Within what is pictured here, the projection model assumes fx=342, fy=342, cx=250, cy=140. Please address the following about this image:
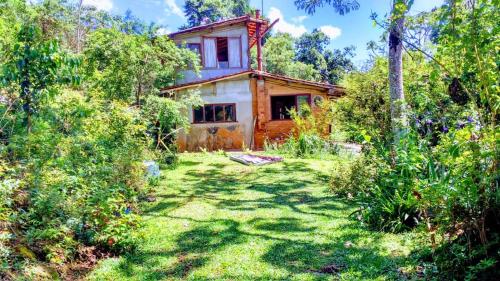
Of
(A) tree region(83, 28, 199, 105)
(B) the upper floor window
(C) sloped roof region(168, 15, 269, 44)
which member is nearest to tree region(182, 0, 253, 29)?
(B) the upper floor window

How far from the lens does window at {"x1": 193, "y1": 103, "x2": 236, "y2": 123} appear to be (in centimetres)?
1504

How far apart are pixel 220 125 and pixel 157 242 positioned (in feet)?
35.0

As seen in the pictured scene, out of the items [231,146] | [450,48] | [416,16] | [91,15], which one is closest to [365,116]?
[416,16]

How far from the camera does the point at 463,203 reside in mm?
2762

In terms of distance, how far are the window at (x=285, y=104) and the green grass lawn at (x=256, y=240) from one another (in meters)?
8.38

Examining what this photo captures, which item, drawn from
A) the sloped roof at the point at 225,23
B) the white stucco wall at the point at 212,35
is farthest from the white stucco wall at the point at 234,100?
the sloped roof at the point at 225,23

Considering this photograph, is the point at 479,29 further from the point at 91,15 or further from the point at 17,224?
the point at 91,15

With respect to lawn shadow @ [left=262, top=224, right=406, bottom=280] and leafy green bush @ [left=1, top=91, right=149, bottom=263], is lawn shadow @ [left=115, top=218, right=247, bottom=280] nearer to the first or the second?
leafy green bush @ [left=1, top=91, right=149, bottom=263]

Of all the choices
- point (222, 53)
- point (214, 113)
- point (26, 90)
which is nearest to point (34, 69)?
point (26, 90)

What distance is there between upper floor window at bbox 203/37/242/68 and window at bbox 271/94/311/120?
3003mm

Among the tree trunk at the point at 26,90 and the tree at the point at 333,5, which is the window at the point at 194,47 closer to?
the tree at the point at 333,5

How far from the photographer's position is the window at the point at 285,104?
15617mm

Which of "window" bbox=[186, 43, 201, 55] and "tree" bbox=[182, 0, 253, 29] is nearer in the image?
"window" bbox=[186, 43, 201, 55]

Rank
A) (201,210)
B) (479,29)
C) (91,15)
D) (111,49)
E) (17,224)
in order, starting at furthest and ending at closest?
(91,15) < (111,49) < (201,210) < (17,224) < (479,29)
